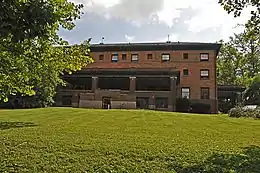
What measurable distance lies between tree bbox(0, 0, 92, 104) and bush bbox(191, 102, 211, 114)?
94.7 feet

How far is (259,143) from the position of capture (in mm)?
11852

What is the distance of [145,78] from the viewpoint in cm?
4306

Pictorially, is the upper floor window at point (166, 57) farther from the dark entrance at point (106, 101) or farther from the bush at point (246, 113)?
the bush at point (246, 113)

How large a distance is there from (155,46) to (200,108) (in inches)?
454

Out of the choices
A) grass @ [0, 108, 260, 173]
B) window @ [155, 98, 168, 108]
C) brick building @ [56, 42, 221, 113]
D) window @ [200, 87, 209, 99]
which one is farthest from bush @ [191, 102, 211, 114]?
grass @ [0, 108, 260, 173]

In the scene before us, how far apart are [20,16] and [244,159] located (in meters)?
7.00

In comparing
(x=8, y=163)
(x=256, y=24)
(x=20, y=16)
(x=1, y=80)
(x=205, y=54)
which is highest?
(x=205, y=54)

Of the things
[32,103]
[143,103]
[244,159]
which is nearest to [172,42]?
[143,103]

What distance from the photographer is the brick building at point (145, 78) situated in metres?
39.8

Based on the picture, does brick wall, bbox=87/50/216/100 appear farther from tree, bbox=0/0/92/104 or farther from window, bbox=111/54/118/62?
tree, bbox=0/0/92/104

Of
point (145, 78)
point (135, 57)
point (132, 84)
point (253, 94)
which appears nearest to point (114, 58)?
point (135, 57)

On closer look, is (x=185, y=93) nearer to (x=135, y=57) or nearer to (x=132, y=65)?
(x=132, y=65)

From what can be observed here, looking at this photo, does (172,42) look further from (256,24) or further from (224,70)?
(256,24)

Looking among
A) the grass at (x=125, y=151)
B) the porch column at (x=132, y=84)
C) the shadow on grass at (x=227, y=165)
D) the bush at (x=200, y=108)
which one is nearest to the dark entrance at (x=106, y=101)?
the porch column at (x=132, y=84)
